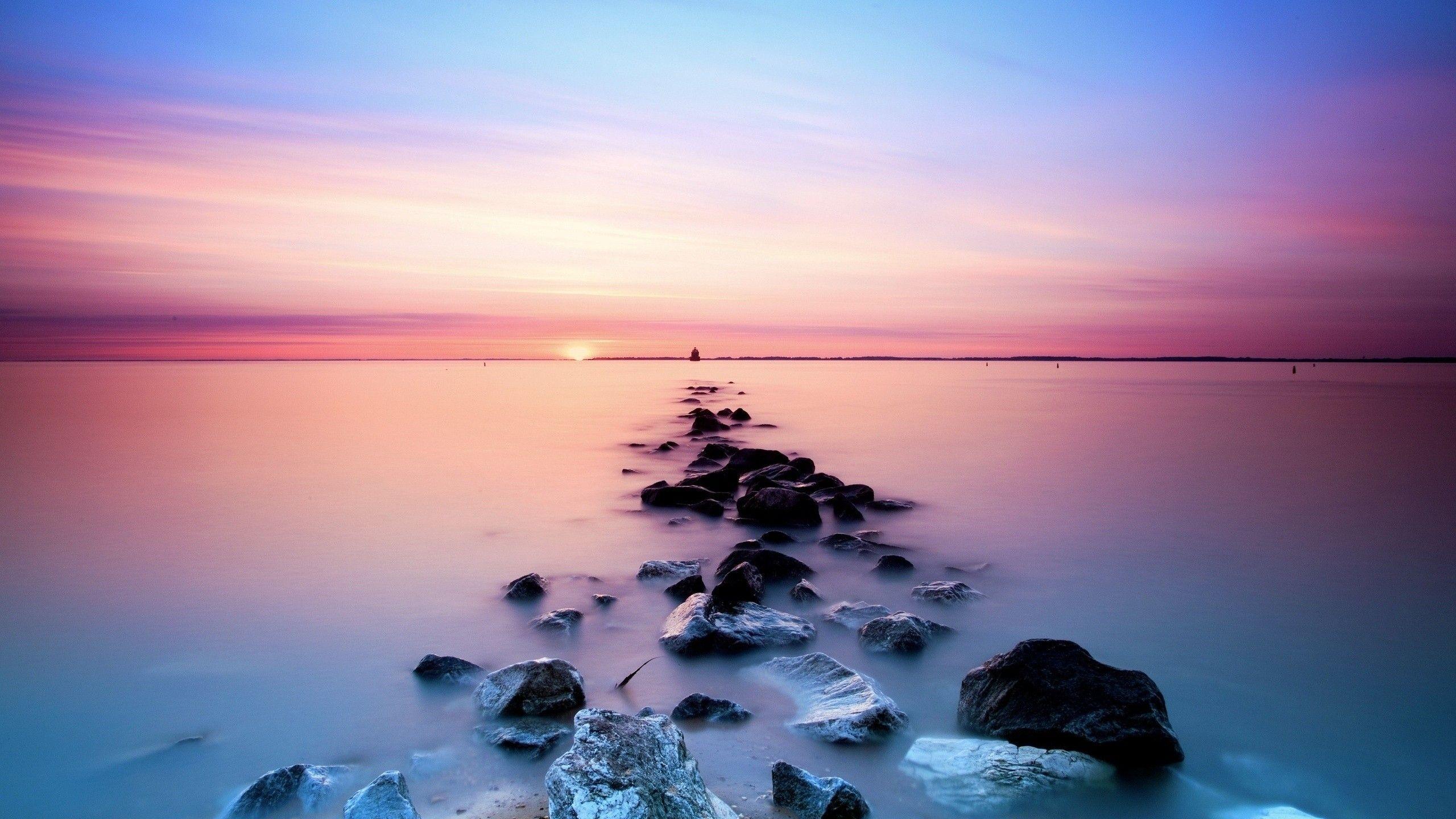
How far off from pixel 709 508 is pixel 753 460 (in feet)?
11.6

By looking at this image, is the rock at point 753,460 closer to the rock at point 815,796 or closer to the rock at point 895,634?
the rock at point 895,634

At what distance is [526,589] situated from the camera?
676 cm

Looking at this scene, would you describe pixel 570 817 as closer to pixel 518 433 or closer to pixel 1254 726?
pixel 1254 726

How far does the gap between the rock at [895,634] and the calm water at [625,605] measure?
122mm

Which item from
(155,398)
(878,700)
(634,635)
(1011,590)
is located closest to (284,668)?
(634,635)

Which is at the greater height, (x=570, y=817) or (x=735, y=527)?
(x=570, y=817)

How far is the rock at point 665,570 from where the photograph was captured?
7207 mm

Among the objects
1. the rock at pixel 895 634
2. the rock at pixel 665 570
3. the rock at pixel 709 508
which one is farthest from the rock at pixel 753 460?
the rock at pixel 895 634

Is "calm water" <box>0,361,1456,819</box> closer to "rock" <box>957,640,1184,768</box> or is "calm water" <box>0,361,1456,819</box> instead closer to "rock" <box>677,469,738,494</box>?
"rock" <box>957,640,1184,768</box>

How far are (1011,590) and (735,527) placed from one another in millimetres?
3548

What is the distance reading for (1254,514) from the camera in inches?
434

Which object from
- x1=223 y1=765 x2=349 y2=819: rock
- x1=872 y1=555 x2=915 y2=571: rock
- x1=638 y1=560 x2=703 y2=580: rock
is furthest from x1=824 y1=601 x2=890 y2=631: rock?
x1=223 y1=765 x2=349 y2=819: rock

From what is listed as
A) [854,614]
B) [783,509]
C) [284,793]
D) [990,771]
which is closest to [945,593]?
[854,614]

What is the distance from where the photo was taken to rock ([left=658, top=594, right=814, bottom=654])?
17.3ft
